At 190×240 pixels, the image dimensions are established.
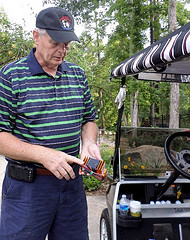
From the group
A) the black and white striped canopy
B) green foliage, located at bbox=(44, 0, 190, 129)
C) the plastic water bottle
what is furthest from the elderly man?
green foliage, located at bbox=(44, 0, 190, 129)

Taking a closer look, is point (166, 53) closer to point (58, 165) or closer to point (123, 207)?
point (58, 165)

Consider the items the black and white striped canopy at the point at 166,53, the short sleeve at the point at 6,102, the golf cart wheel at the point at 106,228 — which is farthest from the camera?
the golf cart wheel at the point at 106,228

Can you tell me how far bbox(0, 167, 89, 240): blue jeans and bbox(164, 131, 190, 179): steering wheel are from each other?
3.52 ft

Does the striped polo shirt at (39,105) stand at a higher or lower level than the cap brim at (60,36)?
lower

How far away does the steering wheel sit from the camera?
2.28m

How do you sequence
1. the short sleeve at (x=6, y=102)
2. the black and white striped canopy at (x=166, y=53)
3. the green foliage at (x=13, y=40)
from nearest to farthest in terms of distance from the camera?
the black and white striped canopy at (x=166, y=53), the short sleeve at (x=6, y=102), the green foliage at (x=13, y=40)

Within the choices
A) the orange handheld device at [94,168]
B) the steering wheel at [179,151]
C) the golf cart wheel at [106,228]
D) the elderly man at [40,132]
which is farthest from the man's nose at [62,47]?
the golf cart wheel at [106,228]

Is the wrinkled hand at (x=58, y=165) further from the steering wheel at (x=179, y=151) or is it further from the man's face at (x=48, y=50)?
the steering wheel at (x=179, y=151)

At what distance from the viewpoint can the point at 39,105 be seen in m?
1.50

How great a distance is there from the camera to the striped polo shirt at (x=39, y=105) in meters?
1.45

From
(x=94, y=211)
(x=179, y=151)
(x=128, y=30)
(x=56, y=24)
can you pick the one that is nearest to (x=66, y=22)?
(x=56, y=24)

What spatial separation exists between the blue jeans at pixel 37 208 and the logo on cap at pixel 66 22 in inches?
37.4

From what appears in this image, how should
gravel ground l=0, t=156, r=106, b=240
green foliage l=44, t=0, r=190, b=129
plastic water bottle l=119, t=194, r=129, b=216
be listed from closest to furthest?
1. plastic water bottle l=119, t=194, r=129, b=216
2. gravel ground l=0, t=156, r=106, b=240
3. green foliage l=44, t=0, r=190, b=129

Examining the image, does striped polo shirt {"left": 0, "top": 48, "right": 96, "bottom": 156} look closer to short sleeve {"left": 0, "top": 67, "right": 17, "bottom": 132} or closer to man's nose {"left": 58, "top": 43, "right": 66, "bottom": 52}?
short sleeve {"left": 0, "top": 67, "right": 17, "bottom": 132}
